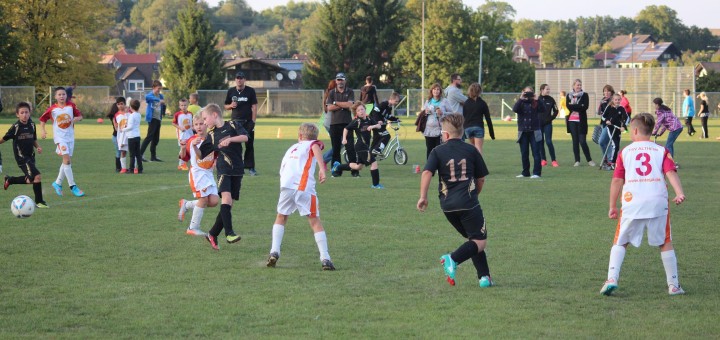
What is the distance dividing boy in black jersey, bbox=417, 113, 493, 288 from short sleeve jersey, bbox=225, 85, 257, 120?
10434 millimetres

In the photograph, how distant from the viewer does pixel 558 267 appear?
9.09 metres

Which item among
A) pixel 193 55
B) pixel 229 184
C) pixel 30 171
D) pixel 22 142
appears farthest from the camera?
pixel 193 55

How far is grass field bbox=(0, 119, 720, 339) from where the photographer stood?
680 centimetres

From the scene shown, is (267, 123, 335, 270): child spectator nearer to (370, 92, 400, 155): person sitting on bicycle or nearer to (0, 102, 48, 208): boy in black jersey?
(0, 102, 48, 208): boy in black jersey

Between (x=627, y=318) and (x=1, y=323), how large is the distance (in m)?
4.82

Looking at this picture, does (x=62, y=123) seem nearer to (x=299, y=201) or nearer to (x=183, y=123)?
(x=183, y=123)

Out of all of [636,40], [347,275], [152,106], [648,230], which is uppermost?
[636,40]

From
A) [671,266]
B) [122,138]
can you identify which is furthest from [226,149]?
[122,138]

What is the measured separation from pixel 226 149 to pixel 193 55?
201 ft

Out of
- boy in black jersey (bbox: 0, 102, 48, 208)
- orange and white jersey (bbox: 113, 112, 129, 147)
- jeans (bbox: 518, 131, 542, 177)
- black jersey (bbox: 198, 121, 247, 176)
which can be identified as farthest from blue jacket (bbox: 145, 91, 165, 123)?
black jersey (bbox: 198, 121, 247, 176)

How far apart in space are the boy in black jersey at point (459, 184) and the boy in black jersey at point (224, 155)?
2.99m

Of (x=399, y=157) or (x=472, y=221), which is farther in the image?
(x=399, y=157)

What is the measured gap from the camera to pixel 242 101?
18.1 m

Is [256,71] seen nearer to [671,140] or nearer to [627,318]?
[671,140]
